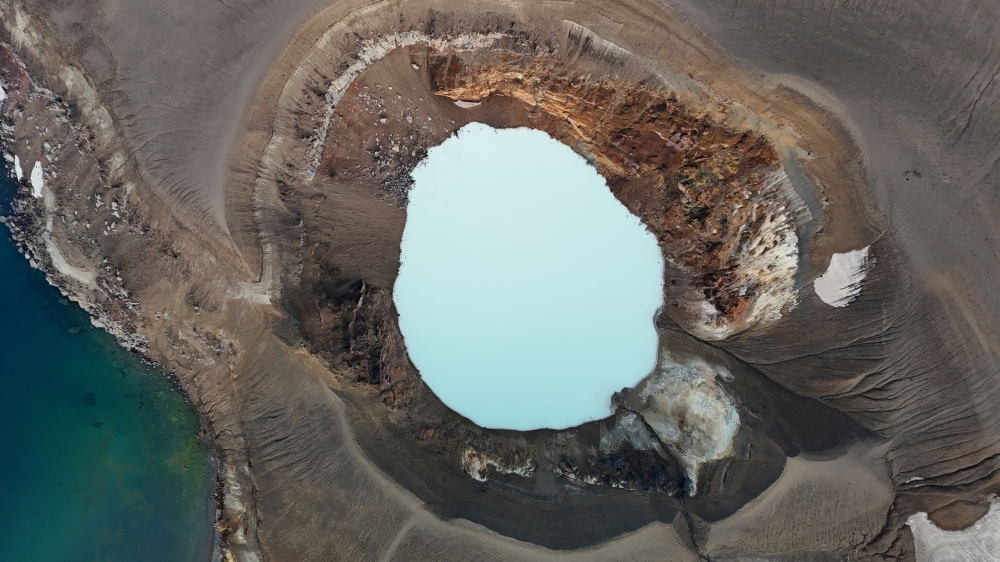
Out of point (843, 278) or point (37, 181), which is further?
point (37, 181)

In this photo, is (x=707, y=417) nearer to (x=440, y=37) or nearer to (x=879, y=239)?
(x=879, y=239)

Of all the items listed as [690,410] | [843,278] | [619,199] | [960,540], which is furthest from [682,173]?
[960,540]

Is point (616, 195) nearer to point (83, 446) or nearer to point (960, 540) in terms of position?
point (960, 540)

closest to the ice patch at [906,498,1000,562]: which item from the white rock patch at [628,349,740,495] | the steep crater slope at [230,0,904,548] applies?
the steep crater slope at [230,0,904,548]

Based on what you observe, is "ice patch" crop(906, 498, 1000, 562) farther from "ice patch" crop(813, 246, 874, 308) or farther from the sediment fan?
"ice patch" crop(813, 246, 874, 308)

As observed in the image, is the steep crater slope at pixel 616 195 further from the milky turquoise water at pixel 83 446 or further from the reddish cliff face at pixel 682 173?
the milky turquoise water at pixel 83 446
